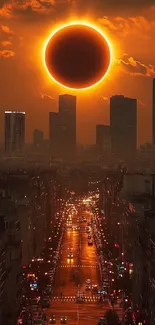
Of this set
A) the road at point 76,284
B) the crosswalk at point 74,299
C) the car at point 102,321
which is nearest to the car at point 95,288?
the road at point 76,284

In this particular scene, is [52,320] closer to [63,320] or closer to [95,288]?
Answer: [63,320]

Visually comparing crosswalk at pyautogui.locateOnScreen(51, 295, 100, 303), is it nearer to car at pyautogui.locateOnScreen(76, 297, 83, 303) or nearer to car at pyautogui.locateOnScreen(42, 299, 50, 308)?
car at pyautogui.locateOnScreen(76, 297, 83, 303)

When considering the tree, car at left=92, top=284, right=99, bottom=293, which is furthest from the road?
the tree

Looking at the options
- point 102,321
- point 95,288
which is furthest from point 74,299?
point 102,321

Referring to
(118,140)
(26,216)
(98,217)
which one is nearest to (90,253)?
(26,216)

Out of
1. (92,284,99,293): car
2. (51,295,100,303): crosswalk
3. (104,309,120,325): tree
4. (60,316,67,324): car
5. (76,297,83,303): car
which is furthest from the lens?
(92,284,99,293): car

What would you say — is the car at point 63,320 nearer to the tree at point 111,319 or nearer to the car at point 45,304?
the tree at point 111,319

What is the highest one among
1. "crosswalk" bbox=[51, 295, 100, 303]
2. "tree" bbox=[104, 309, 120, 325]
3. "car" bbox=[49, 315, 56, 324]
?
"tree" bbox=[104, 309, 120, 325]

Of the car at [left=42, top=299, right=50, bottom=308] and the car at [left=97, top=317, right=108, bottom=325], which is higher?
the car at [left=97, top=317, right=108, bottom=325]
